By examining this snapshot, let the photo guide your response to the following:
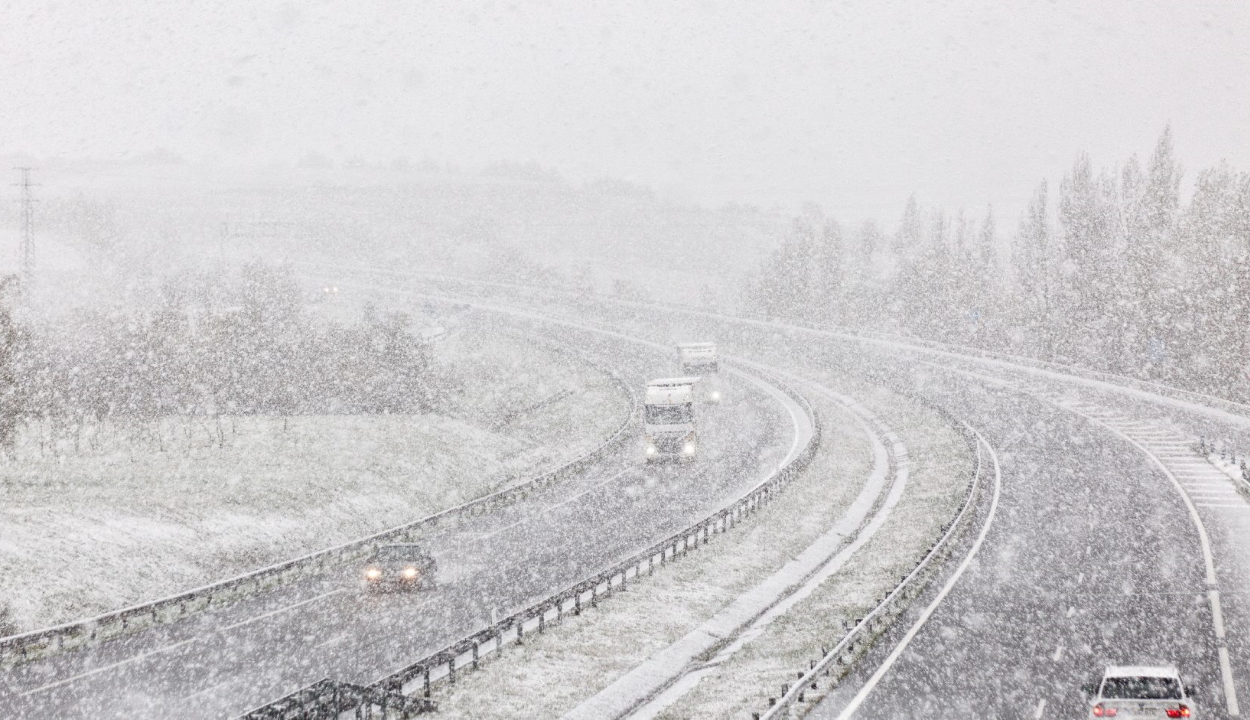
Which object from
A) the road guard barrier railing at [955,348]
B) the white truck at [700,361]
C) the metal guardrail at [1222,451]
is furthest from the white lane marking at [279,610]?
the road guard barrier railing at [955,348]

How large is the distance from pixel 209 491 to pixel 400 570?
10618mm

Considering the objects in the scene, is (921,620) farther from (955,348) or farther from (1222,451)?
(955,348)

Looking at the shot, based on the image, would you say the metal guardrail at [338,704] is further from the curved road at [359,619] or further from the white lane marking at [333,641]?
the white lane marking at [333,641]

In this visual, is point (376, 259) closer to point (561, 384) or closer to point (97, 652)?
point (561, 384)

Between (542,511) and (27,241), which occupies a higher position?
(27,241)

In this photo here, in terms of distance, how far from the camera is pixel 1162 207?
75438mm

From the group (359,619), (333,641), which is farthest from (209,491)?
(333,641)

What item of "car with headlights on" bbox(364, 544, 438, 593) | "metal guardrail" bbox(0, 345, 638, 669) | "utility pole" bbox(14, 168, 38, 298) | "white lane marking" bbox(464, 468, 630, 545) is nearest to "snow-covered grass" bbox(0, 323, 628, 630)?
"metal guardrail" bbox(0, 345, 638, 669)

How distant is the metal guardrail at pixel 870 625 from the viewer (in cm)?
1516

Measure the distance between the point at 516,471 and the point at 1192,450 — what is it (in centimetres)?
2907

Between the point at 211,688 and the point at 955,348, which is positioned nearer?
the point at 211,688

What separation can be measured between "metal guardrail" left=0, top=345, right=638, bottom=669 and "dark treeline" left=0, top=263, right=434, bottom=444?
14685 millimetres

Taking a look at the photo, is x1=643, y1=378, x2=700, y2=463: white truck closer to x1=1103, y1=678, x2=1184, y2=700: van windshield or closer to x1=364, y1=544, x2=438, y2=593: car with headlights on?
x1=364, y1=544, x2=438, y2=593: car with headlights on

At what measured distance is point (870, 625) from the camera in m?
18.9
